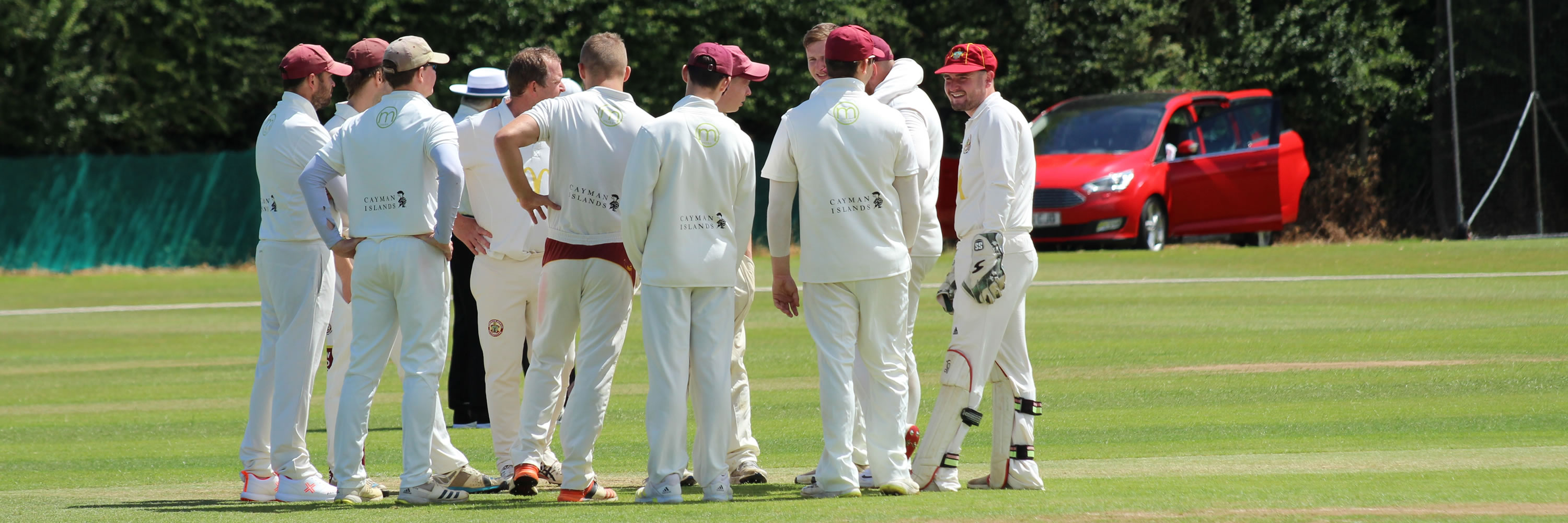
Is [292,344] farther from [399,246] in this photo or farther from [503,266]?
[503,266]

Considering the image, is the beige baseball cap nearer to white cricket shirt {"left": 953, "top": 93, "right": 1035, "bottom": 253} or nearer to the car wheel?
white cricket shirt {"left": 953, "top": 93, "right": 1035, "bottom": 253}

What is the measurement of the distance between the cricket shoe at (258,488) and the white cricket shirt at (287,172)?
1131 millimetres

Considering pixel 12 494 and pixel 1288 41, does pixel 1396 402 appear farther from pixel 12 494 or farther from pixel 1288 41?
pixel 1288 41

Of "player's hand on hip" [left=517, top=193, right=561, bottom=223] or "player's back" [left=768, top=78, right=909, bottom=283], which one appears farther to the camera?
"player's hand on hip" [left=517, top=193, right=561, bottom=223]

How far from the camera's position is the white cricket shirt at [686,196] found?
6.54 meters

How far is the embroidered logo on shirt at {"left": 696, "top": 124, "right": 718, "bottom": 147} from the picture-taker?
6.59 m

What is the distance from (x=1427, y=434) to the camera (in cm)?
845

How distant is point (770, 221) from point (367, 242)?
179 cm

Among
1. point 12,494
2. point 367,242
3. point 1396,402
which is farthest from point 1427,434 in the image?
point 12,494

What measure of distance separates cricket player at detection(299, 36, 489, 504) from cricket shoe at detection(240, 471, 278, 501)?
0.51 meters

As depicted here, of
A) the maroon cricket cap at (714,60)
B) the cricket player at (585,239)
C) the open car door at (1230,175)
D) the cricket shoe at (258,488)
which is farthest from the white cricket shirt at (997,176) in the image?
the open car door at (1230,175)

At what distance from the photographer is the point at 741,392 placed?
7.67 meters

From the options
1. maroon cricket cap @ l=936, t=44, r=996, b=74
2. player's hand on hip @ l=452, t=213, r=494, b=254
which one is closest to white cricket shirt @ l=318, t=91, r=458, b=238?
player's hand on hip @ l=452, t=213, r=494, b=254

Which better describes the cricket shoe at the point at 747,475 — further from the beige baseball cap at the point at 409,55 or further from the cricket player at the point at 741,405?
the beige baseball cap at the point at 409,55
